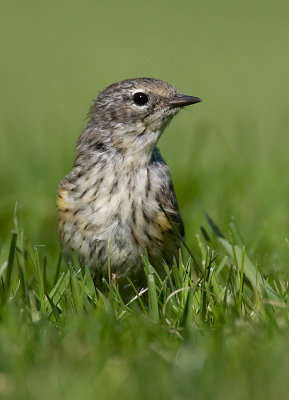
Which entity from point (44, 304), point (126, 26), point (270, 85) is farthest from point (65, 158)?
point (126, 26)

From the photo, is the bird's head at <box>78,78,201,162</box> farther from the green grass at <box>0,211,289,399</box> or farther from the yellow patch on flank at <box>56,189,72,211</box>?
the green grass at <box>0,211,289,399</box>

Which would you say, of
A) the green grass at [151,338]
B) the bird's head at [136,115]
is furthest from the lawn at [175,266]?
the bird's head at [136,115]

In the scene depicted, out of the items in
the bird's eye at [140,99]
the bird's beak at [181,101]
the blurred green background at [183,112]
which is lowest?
the blurred green background at [183,112]

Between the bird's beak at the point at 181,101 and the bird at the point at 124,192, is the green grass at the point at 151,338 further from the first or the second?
the bird's beak at the point at 181,101

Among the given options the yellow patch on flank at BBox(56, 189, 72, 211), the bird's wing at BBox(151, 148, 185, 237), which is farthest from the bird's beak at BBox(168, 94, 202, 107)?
the yellow patch on flank at BBox(56, 189, 72, 211)

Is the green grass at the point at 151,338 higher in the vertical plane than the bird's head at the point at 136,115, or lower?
lower

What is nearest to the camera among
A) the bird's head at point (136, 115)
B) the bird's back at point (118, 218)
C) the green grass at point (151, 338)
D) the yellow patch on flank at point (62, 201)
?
the green grass at point (151, 338)

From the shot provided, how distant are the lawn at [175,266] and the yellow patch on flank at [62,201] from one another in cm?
26

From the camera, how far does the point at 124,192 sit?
16.0 feet

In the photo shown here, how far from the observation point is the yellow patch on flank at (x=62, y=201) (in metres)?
4.93

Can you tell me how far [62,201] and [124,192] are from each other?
0.38 metres

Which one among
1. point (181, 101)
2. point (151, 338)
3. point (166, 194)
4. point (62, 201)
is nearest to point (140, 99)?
point (181, 101)

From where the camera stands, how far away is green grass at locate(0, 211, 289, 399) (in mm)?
3107

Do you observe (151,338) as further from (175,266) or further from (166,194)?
(166,194)
